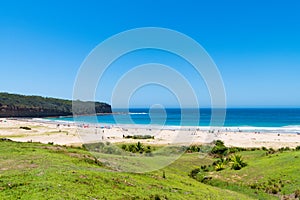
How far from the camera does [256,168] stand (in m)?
28.3

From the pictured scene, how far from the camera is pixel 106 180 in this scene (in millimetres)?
16297

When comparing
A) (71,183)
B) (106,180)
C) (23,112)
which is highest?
(23,112)

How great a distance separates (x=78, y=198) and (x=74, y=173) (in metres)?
3.92

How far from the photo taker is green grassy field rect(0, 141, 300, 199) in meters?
13.2

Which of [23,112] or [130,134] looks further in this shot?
[23,112]

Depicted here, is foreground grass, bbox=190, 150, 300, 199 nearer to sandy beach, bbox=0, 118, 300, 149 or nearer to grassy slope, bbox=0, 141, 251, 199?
grassy slope, bbox=0, 141, 251, 199

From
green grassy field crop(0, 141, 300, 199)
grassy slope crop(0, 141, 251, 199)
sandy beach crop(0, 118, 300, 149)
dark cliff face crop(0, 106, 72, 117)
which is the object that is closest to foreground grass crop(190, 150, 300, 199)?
green grassy field crop(0, 141, 300, 199)

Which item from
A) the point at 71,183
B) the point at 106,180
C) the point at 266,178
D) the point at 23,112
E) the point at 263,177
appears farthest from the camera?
the point at 23,112

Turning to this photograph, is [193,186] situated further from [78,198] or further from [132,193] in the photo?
[78,198]

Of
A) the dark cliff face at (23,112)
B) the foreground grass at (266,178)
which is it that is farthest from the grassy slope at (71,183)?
the dark cliff face at (23,112)

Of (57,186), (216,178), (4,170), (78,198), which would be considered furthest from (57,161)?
(216,178)

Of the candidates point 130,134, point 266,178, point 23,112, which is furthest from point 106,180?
point 23,112

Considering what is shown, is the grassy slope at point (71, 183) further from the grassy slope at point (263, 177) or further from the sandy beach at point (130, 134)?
the sandy beach at point (130, 134)

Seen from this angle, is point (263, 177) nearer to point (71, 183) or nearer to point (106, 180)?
point (106, 180)
